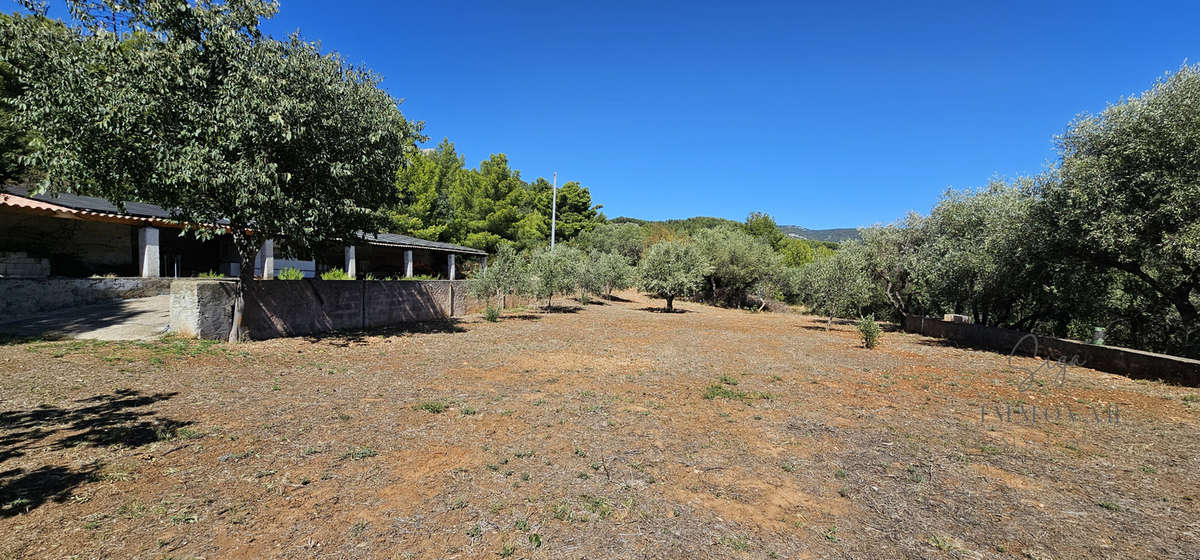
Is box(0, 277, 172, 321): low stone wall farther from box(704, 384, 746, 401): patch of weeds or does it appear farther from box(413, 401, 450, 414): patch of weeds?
box(704, 384, 746, 401): patch of weeds

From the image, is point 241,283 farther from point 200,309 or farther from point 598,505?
point 598,505

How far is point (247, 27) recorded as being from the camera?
9.84 metres

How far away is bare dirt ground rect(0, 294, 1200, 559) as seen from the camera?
316cm

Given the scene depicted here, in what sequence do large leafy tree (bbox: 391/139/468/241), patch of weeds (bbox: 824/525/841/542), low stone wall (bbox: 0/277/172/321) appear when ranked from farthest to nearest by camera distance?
1. large leafy tree (bbox: 391/139/468/241)
2. low stone wall (bbox: 0/277/172/321)
3. patch of weeds (bbox: 824/525/841/542)

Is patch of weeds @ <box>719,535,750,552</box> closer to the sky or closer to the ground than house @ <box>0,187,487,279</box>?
closer to the ground

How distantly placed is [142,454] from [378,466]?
7.04 feet

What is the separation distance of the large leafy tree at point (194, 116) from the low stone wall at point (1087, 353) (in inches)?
650

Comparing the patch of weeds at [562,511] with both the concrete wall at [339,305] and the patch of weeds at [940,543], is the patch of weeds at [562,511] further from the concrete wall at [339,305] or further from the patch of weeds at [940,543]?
the concrete wall at [339,305]

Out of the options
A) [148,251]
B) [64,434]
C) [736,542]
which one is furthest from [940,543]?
[148,251]

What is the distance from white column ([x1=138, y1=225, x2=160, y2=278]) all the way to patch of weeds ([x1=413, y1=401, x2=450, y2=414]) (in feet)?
52.5

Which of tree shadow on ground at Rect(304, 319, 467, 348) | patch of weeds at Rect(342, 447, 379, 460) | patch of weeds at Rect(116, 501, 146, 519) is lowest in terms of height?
patch of weeds at Rect(342, 447, 379, 460)

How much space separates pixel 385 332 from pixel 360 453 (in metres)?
10.1

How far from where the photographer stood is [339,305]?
13633 millimetres

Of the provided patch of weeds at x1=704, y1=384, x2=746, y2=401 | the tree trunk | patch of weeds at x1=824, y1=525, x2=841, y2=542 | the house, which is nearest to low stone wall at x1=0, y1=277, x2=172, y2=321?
the house
